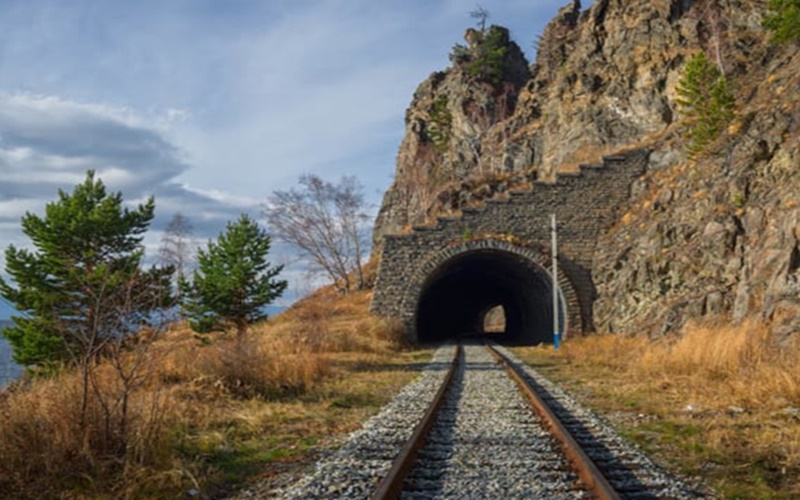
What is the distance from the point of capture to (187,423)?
7664 millimetres

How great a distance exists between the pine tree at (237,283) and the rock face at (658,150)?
12205mm

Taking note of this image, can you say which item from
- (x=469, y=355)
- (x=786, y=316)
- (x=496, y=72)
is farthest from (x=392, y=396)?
(x=496, y=72)

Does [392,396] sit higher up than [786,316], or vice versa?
[786,316]

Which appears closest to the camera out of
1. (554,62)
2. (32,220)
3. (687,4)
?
(32,220)

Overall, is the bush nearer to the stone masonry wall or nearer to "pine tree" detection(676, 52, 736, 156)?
"pine tree" detection(676, 52, 736, 156)

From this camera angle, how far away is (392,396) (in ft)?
36.2

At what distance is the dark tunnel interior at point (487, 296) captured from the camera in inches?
1101

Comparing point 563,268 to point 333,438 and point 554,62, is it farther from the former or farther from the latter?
point 554,62

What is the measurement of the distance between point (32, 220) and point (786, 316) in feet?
69.3

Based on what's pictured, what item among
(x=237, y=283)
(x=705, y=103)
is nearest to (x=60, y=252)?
(x=237, y=283)

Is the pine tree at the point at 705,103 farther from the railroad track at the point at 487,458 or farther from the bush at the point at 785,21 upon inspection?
the railroad track at the point at 487,458

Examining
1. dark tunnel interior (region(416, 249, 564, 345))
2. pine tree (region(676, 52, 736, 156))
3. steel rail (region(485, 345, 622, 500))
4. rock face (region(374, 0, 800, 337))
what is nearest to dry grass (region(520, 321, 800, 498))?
steel rail (region(485, 345, 622, 500))

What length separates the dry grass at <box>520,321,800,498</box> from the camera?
18.5 ft

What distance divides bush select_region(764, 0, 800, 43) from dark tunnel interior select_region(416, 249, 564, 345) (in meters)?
11.9
